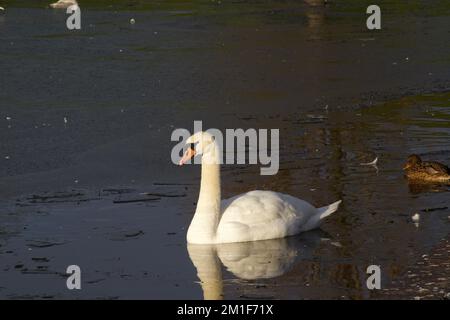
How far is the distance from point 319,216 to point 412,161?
7.18 ft

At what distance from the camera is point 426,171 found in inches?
459

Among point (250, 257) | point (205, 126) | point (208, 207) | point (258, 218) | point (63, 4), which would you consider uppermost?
point (63, 4)

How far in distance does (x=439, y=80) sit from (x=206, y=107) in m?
4.54

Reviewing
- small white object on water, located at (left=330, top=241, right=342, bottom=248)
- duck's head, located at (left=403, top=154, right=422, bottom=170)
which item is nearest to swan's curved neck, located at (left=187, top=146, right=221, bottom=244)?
small white object on water, located at (left=330, top=241, right=342, bottom=248)

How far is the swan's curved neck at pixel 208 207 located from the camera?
9805 millimetres

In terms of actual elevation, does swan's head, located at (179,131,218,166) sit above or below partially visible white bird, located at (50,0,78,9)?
below

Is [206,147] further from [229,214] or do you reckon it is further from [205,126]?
[205,126]

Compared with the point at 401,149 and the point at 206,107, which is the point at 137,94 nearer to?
the point at 206,107

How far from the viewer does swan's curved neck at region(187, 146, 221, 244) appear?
9.80 metres

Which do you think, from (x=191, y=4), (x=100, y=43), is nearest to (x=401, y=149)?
(x=100, y=43)

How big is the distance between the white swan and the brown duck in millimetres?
2014

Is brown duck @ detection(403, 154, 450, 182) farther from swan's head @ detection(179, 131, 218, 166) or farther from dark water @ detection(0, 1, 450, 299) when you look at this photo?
swan's head @ detection(179, 131, 218, 166)

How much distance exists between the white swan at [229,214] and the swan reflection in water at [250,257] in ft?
0.27

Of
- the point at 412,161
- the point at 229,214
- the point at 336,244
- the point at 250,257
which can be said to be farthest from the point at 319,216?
the point at 412,161
